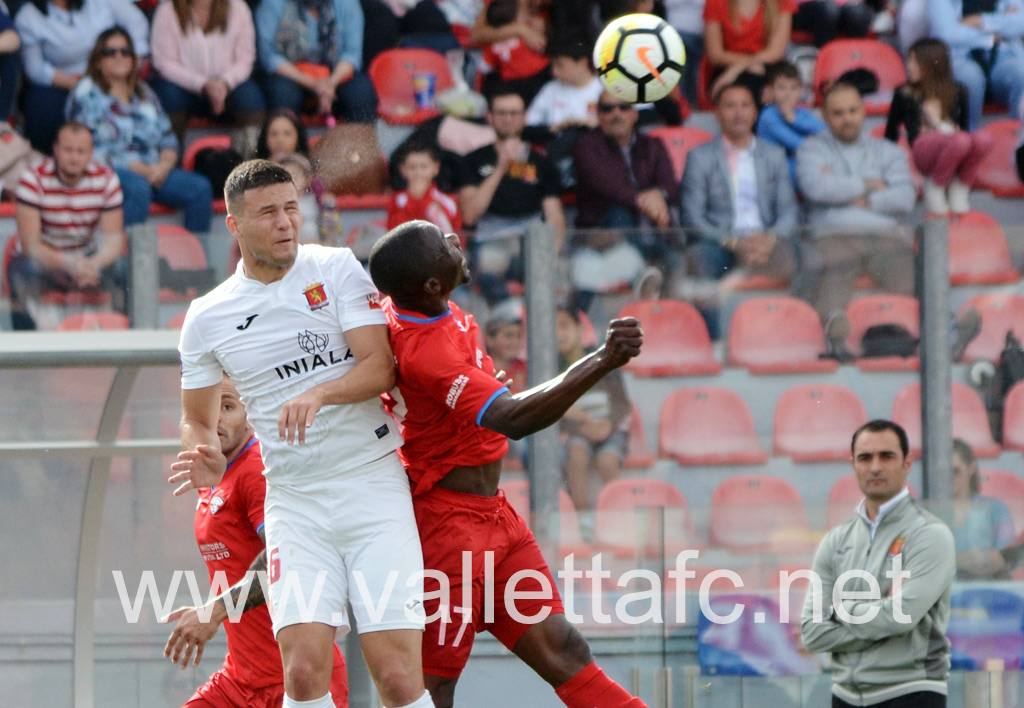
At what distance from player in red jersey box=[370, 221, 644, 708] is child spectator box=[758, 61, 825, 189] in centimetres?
478

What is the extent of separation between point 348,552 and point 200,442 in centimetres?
61

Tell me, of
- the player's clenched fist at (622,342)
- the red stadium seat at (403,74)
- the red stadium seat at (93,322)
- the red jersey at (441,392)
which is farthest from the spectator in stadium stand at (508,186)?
the player's clenched fist at (622,342)

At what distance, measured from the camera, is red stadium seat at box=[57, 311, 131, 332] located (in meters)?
6.48

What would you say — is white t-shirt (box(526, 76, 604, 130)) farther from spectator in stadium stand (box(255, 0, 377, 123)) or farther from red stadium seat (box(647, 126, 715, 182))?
spectator in stadium stand (box(255, 0, 377, 123))

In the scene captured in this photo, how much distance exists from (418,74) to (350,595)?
5740 mm

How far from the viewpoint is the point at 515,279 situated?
654cm

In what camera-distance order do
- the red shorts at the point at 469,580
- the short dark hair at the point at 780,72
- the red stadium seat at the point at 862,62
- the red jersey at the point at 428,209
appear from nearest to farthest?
the red shorts at the point at 469,580
the red jersey at the point at 428,209
the short dark hair at the point at 780,72
the red stadium seat at the point at 862,62

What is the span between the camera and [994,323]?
21.5 ft

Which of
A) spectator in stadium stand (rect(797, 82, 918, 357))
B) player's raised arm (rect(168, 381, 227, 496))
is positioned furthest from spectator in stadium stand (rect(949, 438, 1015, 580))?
player's raised arm (rect(168, 381, 227, 496))

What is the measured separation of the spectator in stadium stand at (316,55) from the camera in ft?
28.2

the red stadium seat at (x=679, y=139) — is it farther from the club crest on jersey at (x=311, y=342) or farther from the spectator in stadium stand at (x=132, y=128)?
the club crest on jersey at (x=311, y=342)

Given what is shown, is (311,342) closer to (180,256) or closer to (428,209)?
(180,256)

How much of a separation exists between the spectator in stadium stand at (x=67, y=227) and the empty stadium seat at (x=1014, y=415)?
436cm

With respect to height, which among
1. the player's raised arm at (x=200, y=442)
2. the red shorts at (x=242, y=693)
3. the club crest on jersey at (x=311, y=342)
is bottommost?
the red shorts at (x=242, y=693)
